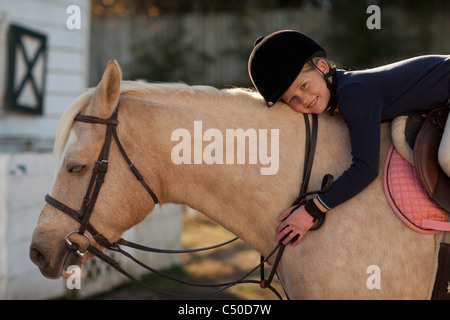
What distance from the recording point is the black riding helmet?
8.04 feet

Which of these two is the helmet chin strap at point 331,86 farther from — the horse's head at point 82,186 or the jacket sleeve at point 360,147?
the horse's head at point 82,186

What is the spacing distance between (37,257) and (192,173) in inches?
40.5

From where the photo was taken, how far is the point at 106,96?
8.20 feet

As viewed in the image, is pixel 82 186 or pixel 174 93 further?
pixel 174 93

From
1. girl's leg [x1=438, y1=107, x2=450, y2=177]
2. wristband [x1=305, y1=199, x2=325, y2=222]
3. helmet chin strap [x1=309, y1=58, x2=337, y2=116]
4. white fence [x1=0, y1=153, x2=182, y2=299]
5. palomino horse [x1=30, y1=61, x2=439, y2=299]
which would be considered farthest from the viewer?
white fence [x1=0, y1=153, x2=182, y2=299]

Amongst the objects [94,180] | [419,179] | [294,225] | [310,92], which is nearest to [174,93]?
[94,180]

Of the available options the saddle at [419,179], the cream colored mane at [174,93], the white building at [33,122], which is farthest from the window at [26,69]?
the saddle at [419,179]

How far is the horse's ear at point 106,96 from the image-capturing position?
2.45 meters

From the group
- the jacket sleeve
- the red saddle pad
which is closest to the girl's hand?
the jacket sleeve

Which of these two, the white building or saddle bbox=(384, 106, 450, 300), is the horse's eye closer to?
saddle bbox=(384, 106, 450, 300)

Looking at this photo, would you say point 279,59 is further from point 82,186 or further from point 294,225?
point 82,186

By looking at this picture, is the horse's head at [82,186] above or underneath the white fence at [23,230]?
above

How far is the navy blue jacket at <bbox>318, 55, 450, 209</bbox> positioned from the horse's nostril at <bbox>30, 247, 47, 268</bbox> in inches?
63.4

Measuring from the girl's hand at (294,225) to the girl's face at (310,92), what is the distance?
0.58 meters
